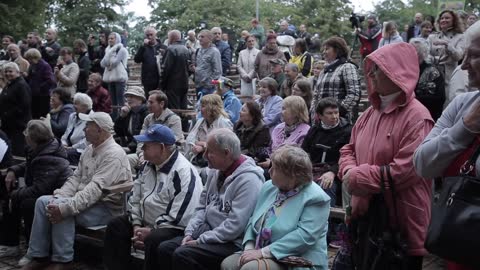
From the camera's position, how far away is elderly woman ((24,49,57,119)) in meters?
11.1

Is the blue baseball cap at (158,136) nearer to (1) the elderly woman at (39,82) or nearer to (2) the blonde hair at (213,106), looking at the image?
(2) the blonde hair at (213,106)

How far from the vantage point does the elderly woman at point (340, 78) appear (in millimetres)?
6645

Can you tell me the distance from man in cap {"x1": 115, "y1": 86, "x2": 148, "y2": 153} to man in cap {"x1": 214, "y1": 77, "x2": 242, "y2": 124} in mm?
1154

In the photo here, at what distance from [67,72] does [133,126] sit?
416 cm

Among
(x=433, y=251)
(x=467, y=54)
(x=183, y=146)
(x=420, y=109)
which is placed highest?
(x=467, y=54)

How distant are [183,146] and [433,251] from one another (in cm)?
510

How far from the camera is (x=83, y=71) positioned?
502 inches

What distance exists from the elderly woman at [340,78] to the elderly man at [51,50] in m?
8.68

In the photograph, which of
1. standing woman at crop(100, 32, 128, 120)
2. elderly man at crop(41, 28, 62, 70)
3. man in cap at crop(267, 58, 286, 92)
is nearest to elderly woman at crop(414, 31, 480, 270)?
man in cap at crop(267, 58, 286, 92)

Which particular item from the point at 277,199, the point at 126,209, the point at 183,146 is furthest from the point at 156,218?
the point at 183,146

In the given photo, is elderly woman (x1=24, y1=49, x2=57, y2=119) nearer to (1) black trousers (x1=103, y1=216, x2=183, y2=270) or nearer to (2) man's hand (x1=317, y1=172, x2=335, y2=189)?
(1) black trousers (x1=103, y1=216, x2=183, y2=270)

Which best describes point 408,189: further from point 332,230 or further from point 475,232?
point 332,230

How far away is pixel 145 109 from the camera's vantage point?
8.02 meters

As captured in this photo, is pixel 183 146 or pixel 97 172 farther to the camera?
pixel 183 146
